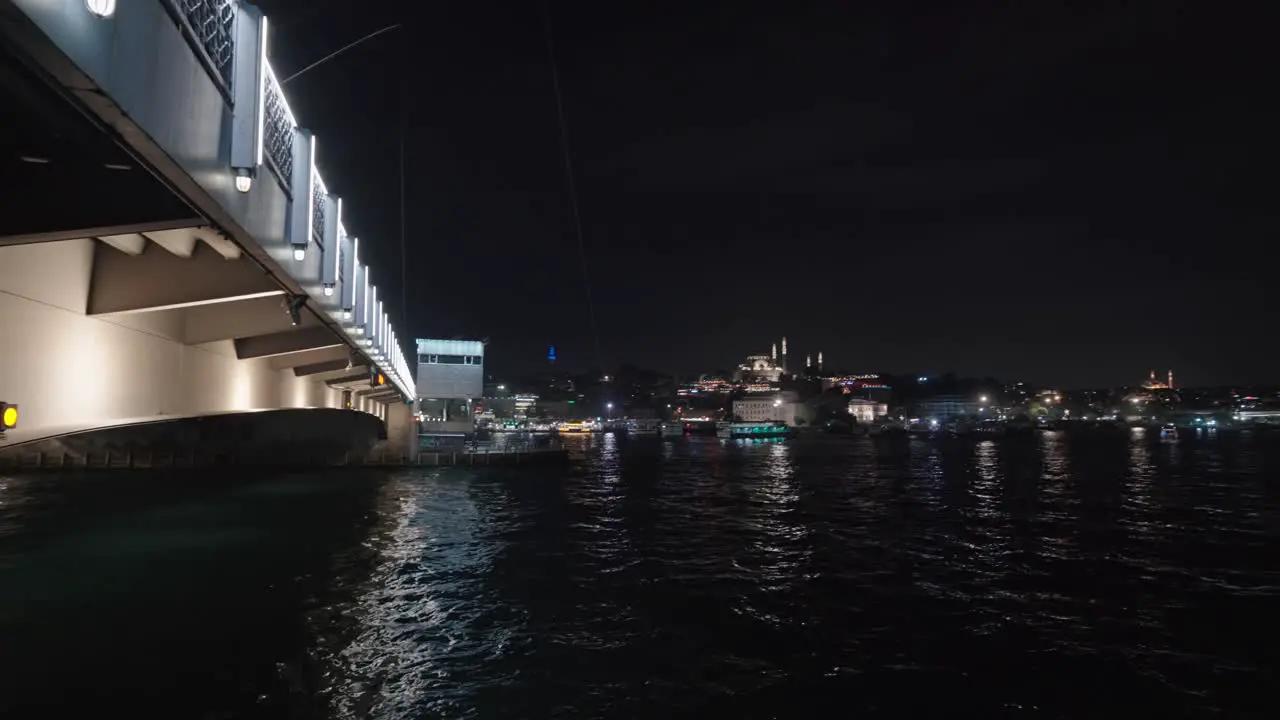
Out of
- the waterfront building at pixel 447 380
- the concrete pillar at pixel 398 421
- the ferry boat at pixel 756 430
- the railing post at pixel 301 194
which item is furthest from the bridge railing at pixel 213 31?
the ferry boat at pixel 756 430

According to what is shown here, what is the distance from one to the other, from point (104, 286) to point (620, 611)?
414 inches

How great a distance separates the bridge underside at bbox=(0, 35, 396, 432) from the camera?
6004 millimetres

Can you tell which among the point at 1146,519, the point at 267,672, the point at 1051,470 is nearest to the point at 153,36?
the point at 267,672

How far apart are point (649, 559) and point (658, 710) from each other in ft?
37.6

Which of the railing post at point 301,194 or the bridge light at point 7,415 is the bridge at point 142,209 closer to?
the railing post at point 301,194

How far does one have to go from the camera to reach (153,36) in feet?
18.3

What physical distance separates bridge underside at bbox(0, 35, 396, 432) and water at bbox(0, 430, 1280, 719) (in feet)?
13.0

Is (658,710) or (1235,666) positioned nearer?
(658,710)

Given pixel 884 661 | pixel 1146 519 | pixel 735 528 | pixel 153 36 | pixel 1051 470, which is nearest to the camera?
pixel 153 36

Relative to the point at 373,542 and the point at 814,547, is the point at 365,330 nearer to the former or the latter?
the point at 373,542

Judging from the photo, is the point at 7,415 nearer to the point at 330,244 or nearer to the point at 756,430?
the point at 330,244

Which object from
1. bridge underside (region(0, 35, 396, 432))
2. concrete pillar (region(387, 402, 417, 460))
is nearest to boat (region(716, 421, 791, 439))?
concrete pillar (region(387, 402, 417, 460))

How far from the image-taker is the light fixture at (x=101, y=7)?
4523mm

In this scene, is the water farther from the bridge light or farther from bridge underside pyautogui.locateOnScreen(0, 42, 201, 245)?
bridge underside pyautogui.locateOnScreen(0, 42, 201, 245)
